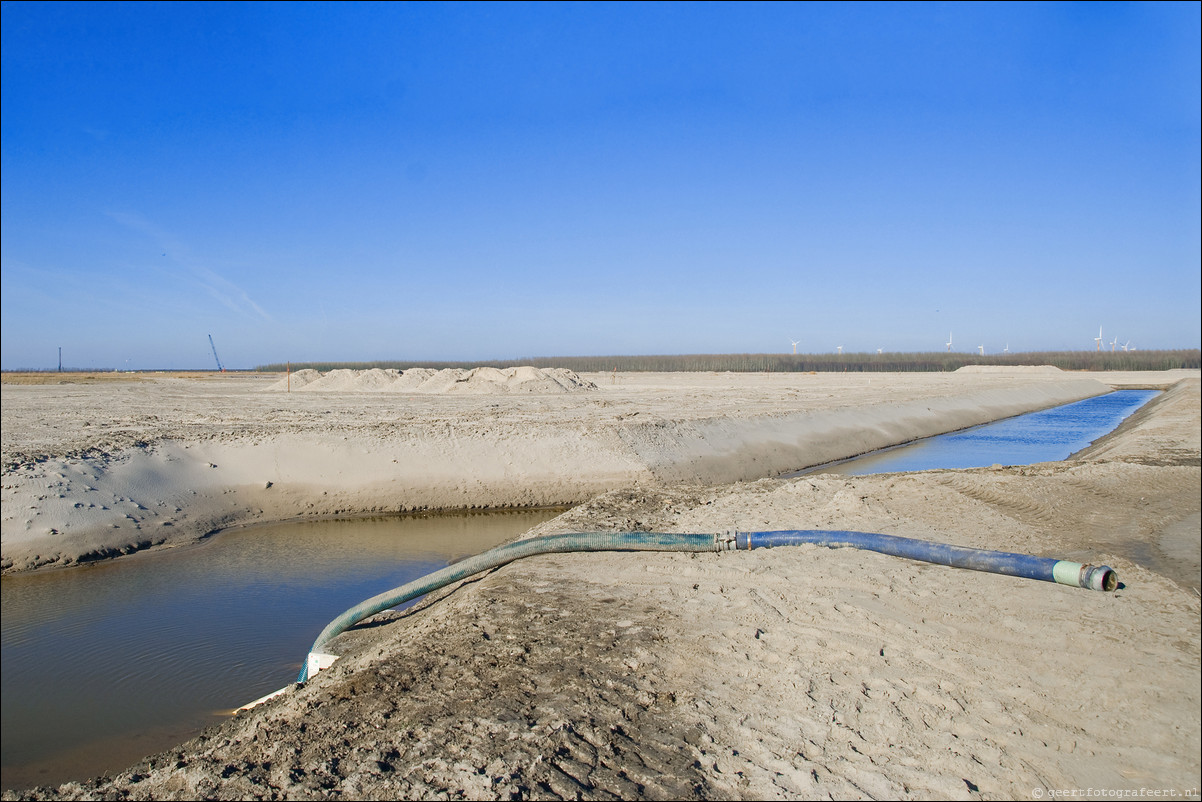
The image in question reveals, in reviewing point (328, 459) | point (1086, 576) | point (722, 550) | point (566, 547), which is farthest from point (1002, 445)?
point (328, 459)

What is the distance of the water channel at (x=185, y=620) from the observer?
5340 mm

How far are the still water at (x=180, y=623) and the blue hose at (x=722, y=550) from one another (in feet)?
3.14

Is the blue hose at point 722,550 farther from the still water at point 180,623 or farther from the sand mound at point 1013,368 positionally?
the sand mound at point 1013,368

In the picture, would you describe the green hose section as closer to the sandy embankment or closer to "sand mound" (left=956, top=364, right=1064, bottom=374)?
the sandy embankment

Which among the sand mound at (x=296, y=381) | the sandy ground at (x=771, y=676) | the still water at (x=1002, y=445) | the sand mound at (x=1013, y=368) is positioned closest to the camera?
the sandy ground at (x=771, y=676)

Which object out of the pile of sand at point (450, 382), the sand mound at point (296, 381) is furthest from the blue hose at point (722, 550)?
the sand mound at point (296, 381)

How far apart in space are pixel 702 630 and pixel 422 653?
6.59ft

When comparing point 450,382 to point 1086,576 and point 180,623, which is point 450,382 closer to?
point 180,623

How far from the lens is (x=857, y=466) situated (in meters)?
17.9

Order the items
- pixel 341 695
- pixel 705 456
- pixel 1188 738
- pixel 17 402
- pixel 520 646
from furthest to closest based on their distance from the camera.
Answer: pixel 17 402
pixel 705 456
pixel 520 646
pixel 341 695
pixel 1188 738

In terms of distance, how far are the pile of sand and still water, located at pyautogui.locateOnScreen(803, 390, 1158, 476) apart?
1725 cm

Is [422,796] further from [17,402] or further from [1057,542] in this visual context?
[17,402]

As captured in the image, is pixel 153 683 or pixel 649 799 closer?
pixel 649 799

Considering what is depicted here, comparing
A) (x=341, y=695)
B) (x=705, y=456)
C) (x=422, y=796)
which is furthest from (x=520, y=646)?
(x=705, y=456)
